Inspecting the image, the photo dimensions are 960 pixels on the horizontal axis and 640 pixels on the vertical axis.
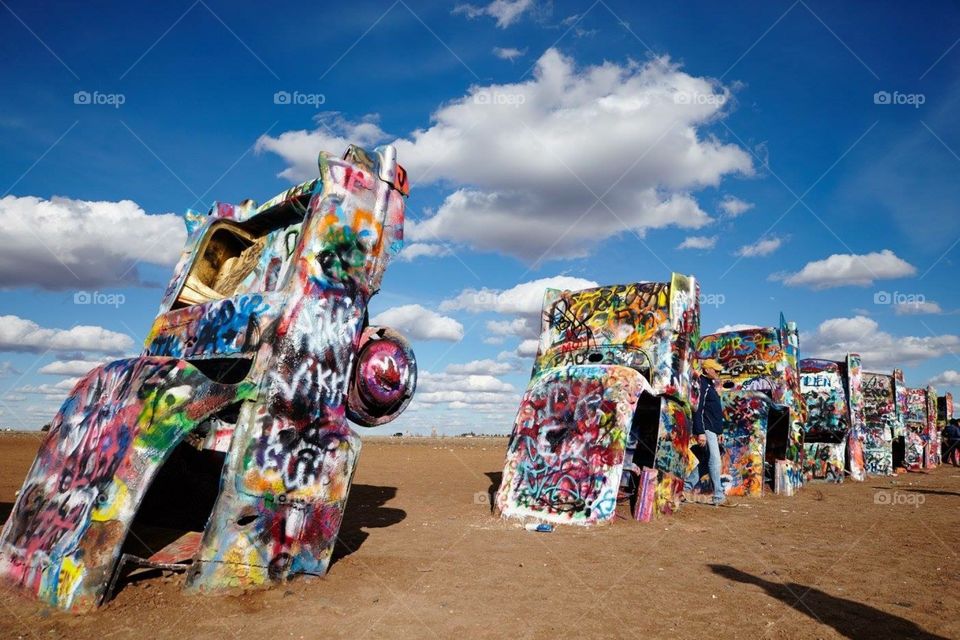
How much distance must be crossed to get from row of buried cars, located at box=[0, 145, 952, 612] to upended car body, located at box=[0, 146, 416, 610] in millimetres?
14

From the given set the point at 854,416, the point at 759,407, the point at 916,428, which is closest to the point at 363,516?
the point at 759,407

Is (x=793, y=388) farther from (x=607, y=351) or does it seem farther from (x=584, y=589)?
(x=584, y=589)

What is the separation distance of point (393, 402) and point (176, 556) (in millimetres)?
2209

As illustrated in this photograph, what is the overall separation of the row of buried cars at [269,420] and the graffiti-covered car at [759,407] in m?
3.76

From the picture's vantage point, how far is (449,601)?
4.86 m

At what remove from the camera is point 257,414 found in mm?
5211

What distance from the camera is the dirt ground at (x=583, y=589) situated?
4.24 metres

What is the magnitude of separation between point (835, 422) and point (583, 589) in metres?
15.3

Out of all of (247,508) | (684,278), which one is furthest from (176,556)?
(684,278)

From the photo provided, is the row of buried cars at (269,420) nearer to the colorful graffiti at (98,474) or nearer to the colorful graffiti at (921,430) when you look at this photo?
the colorful graffiti at (98,474)

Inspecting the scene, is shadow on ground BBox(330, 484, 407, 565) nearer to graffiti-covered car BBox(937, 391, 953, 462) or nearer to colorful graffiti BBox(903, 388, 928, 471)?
colorful graffiti BBox(903, 388, 928, 471)

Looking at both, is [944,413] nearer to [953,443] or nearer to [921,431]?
[953,443]

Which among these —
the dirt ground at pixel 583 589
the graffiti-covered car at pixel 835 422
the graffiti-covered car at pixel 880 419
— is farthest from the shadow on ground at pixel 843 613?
the graffiti-covered car at pixel 880 419

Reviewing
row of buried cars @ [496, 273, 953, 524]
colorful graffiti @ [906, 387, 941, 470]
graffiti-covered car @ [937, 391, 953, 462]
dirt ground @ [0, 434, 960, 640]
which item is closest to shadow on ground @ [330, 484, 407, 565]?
dirt ground @ [0, 434, 960, 640]
